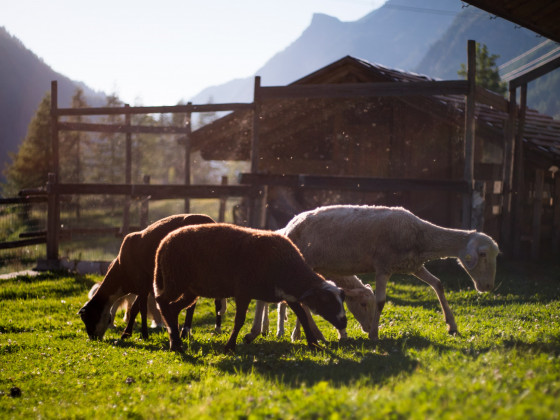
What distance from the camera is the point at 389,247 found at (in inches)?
324

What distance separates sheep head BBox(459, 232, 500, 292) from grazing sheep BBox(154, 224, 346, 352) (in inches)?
82.9

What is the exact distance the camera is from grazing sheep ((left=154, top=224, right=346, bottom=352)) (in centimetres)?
720

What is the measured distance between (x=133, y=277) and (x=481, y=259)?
5.36 m

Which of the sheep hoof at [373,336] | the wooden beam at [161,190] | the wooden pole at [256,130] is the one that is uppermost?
the wooden pole at [256,130]

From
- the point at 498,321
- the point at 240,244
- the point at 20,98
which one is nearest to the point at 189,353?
the point at 240,244

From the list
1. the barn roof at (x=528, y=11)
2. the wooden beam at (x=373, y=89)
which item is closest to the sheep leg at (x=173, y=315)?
the barn roof at (x=528, y=11)

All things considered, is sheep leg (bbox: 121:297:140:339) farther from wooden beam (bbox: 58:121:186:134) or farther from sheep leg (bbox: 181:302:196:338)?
wooden beam (bbox: 58:121:186:134)

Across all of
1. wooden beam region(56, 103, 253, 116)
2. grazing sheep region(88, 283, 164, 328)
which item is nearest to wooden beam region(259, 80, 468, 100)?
wooden beam region(56, 103, 253, 116)

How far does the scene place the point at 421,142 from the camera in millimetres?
18562

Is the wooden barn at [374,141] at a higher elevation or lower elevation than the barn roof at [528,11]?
lower

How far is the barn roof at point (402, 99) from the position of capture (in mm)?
16000

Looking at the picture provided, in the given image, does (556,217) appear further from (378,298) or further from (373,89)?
(378,298)

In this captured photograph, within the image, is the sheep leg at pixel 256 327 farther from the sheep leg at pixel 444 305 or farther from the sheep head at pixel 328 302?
the sheep leg at pixel 444 305

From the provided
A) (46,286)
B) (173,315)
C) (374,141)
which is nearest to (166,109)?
(46,286)
